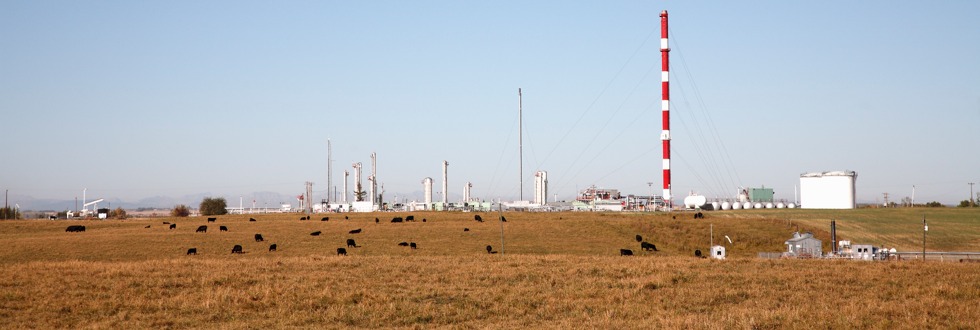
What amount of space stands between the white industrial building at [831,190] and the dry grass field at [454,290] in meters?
74.1

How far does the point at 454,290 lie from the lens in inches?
1369

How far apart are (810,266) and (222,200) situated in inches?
5276

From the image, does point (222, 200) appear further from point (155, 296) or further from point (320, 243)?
point (155, 296)

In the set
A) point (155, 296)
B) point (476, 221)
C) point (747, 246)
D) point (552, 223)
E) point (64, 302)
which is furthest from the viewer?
point (476, 221)

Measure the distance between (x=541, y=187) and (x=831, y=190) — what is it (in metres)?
71.8

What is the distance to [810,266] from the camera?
46.0 metres

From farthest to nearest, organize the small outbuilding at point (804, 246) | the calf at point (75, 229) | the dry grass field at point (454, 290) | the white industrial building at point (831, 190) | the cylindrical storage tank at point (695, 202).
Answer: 1. the cylindrical storage tank at point (695, 202)
2. the white industrial building at point (831, 190)
3. the calf at point (75, 229)
4. the small outbuilding at point (804, 246)
5. the dry grass field at point (454, 290)

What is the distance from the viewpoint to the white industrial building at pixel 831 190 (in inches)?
4801

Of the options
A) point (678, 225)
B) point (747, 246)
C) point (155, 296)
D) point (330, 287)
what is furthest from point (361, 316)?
point (678, 225)

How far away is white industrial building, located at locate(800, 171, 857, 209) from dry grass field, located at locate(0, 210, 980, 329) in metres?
74.1

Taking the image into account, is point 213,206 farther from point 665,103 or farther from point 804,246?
point 804,246

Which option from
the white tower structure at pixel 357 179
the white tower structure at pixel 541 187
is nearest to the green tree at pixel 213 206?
the white tower structure at pixel 357 179

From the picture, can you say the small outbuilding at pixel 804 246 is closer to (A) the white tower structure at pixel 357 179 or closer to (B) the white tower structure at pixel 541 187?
(B) the white tower structure at pixel 541 187

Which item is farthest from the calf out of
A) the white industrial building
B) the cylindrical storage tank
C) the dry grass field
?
the white industrial building
